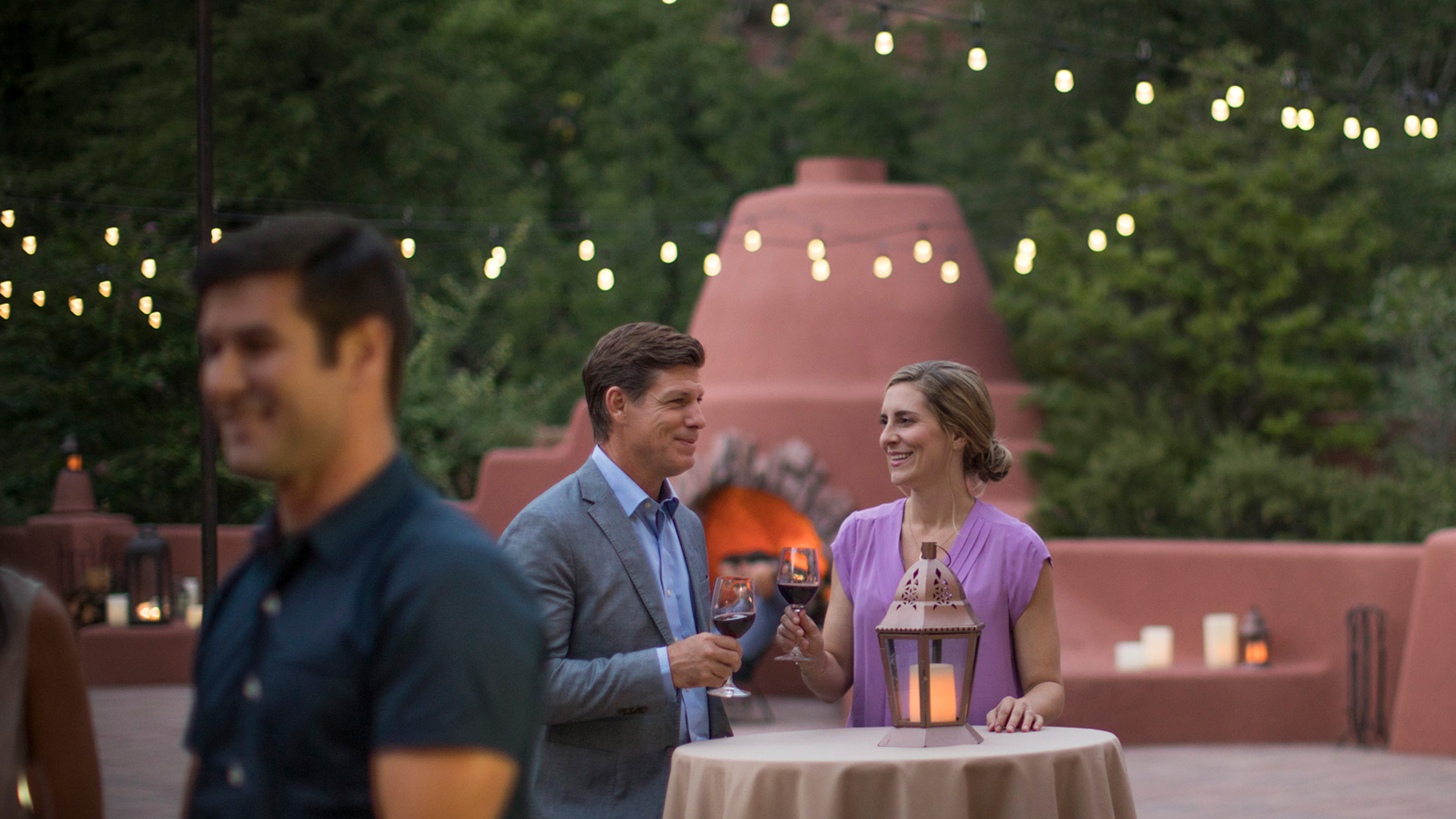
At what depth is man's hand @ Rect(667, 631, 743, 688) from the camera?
2.67 meters

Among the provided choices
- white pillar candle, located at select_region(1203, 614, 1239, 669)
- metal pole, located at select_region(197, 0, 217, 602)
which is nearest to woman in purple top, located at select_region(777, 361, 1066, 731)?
metal pole, located at select_region(197, 0, 217, 602)

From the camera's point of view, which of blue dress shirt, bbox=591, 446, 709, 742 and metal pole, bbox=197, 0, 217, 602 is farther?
metal pole, bbox=197, 0, 217, 602

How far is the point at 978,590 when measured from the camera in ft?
10.1

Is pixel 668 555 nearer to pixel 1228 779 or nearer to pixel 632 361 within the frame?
pixel 632 361

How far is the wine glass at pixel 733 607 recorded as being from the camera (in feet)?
9.04

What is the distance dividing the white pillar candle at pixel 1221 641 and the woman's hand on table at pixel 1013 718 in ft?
23.7

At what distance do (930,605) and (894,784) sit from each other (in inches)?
16.0

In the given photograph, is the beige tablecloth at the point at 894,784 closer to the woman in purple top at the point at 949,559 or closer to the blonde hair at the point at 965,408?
the woman in purple top at the point at 949,559

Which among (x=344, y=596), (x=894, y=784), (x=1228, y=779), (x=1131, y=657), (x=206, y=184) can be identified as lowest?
(x=1228, y=779)

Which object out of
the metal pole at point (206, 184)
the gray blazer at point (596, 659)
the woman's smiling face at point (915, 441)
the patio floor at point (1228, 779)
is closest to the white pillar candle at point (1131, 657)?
the patio floor at point (1228, 779)

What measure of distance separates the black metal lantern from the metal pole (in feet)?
23.0

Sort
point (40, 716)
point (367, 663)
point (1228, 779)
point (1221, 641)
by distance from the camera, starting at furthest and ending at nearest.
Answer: point (1221, 641), point (1228, 779), point (40, 716), point (367, 663)

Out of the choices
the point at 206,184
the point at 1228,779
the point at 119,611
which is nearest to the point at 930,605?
the point at 206,184

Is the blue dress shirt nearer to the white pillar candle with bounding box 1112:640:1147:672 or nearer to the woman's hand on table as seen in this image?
the woman's hand on table
